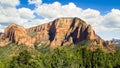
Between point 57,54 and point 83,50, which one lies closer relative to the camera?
point 57,54

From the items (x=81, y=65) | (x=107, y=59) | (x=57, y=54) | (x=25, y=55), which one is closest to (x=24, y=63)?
(x=25, y=55)

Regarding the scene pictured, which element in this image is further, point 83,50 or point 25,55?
point 83,50

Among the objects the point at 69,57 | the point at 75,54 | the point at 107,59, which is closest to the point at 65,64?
the point at 69,57

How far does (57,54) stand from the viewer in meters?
143

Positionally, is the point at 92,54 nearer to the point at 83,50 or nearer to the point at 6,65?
the point at 83,50

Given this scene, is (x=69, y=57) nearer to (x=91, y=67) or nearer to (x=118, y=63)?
(x=91, y=67)

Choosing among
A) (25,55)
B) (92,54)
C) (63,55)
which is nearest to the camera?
(25,55)

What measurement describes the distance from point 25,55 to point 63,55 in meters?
24.9

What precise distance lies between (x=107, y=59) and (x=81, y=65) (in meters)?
14.0

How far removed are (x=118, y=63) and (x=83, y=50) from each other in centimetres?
2084

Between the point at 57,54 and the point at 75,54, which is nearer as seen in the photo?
the point at 57,54

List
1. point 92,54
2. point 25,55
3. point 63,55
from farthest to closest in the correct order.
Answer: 1. point 92,54
2. point 63,55
3. point 25,55

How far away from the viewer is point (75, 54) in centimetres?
15338

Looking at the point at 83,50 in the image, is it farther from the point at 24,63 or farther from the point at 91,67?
the point at 24,63
